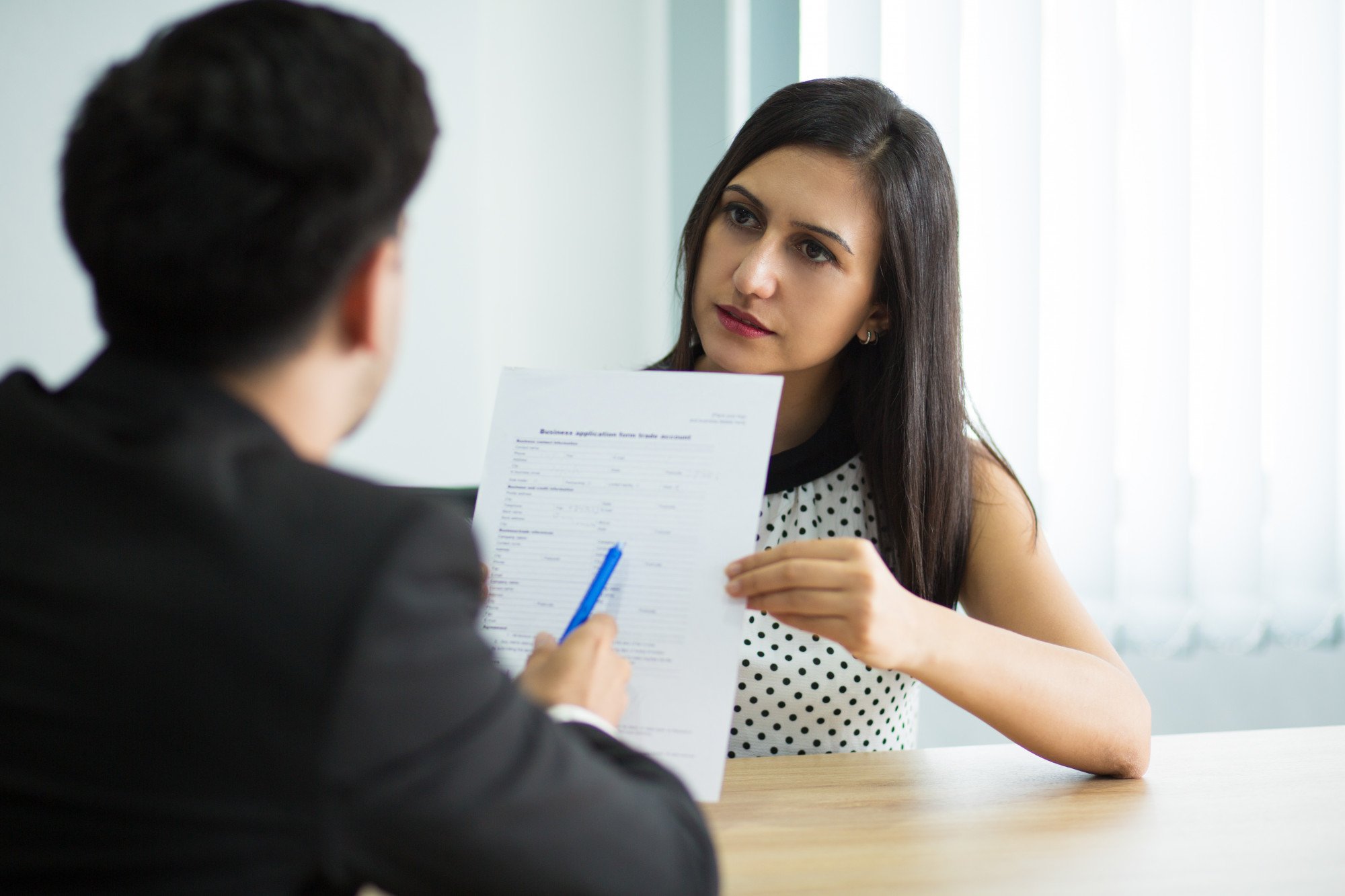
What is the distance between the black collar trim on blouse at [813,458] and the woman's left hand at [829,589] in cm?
47

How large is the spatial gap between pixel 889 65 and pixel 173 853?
198 centimetres

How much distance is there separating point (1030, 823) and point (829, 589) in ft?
0.84

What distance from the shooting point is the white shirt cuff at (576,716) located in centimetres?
70

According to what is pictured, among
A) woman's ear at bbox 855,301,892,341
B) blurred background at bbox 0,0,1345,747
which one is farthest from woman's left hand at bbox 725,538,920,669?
blurred background at bbox 0,0,1345,747

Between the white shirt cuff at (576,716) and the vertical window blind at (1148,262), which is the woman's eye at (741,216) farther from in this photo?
the vertical window blind at (1148,262)

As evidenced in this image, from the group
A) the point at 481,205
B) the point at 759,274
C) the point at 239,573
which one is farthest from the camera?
the point at 481,205

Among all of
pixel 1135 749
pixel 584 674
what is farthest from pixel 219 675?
pixel 1135 749

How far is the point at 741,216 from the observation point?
133 centimetres

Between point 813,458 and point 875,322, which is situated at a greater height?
point 875,322

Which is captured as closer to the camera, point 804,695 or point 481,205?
point 804,695

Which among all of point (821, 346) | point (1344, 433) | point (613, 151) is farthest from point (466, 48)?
point (1344, 433)

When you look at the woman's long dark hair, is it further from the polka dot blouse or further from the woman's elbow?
the woman's elbow

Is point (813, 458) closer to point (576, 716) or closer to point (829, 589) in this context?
point (829, 589)

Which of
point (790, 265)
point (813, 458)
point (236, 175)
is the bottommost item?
point (813, 458)
